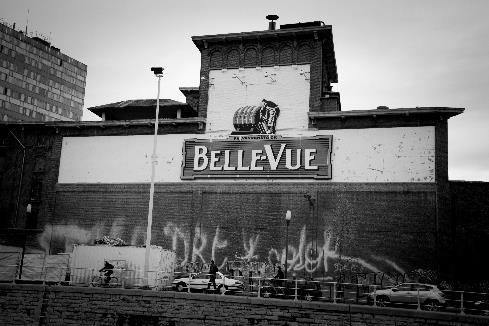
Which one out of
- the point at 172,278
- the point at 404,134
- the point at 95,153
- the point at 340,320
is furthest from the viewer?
the point at 95,153

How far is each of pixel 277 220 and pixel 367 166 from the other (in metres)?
7.07

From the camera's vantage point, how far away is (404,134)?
1314 inches

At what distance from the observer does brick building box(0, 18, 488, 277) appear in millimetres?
32625

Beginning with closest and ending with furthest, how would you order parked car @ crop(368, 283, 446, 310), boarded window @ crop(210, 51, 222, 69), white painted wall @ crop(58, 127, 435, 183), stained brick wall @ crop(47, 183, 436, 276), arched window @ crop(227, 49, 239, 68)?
parked car @ crop(368, 283, 446, 310)
stained brick wall @ crop(47, 183, 436, 276)
white painted wall @ crop(58, 127, 435, 183)
arched window @ crop(227, 49, 239, 68)
boarded window @ crop(210, 51, 222, 69)

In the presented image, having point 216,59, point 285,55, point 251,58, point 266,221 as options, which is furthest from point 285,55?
point 266,221

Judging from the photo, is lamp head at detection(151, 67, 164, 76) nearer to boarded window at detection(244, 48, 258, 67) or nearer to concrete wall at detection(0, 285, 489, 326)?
boarded window at detection(244, 48, 258, 67)

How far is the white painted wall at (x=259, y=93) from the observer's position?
36156 millimetres

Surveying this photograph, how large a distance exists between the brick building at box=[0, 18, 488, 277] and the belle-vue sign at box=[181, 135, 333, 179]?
0.08 meters

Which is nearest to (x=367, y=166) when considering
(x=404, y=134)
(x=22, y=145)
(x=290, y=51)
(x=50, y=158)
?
(x=404, y=134)

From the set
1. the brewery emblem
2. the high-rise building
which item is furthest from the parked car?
the high-rise building

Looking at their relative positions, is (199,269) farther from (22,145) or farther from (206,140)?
(22,145)

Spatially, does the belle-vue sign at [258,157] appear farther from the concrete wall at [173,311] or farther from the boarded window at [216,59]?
the concrete wall at [173,311]

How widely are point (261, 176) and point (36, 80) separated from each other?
230 ft

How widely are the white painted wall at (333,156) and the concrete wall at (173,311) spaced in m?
12.9
